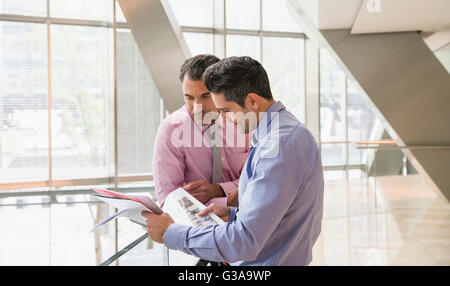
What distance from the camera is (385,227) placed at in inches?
211

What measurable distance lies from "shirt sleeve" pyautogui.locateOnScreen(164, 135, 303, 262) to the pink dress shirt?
0.55 metres

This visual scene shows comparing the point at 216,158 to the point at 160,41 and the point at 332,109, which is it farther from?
the point at 332,109

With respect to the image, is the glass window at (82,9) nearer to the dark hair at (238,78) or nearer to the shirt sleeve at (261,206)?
the dark hair at (238,78)

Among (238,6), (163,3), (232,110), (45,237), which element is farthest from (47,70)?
(232,110)

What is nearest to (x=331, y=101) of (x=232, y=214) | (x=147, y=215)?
(x=232, y=214)

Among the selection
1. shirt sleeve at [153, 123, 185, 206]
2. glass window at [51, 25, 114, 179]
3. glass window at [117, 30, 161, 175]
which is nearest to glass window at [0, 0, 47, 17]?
glass window at [51, 25, 114, 179]

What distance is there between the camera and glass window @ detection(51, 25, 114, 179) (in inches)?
310

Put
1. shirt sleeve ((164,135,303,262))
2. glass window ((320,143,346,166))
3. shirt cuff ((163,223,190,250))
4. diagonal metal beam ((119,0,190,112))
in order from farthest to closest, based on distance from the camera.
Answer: glass window ((320,143,346,166)) → diagonal metal beam ((119,0,190,112)) → shirt cuff ((163,223,190,250)) → shirt sleeve ((164,135,303,262))

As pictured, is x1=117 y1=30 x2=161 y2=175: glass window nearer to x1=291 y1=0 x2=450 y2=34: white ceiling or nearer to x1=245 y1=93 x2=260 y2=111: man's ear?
x1=291 y1=0 x2=450 y2=34: white ceiling

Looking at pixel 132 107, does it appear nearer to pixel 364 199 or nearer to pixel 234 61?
pixel 364 199

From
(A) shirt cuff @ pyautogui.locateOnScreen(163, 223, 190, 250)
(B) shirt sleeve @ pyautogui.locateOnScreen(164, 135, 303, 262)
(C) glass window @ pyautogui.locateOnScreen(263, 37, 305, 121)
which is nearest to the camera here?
(B) shirt sleeve @ pyautogui.locateOnScreen(164, 135, 303, 262)

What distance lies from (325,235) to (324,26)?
3.19 m

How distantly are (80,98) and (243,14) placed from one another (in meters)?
4.60
